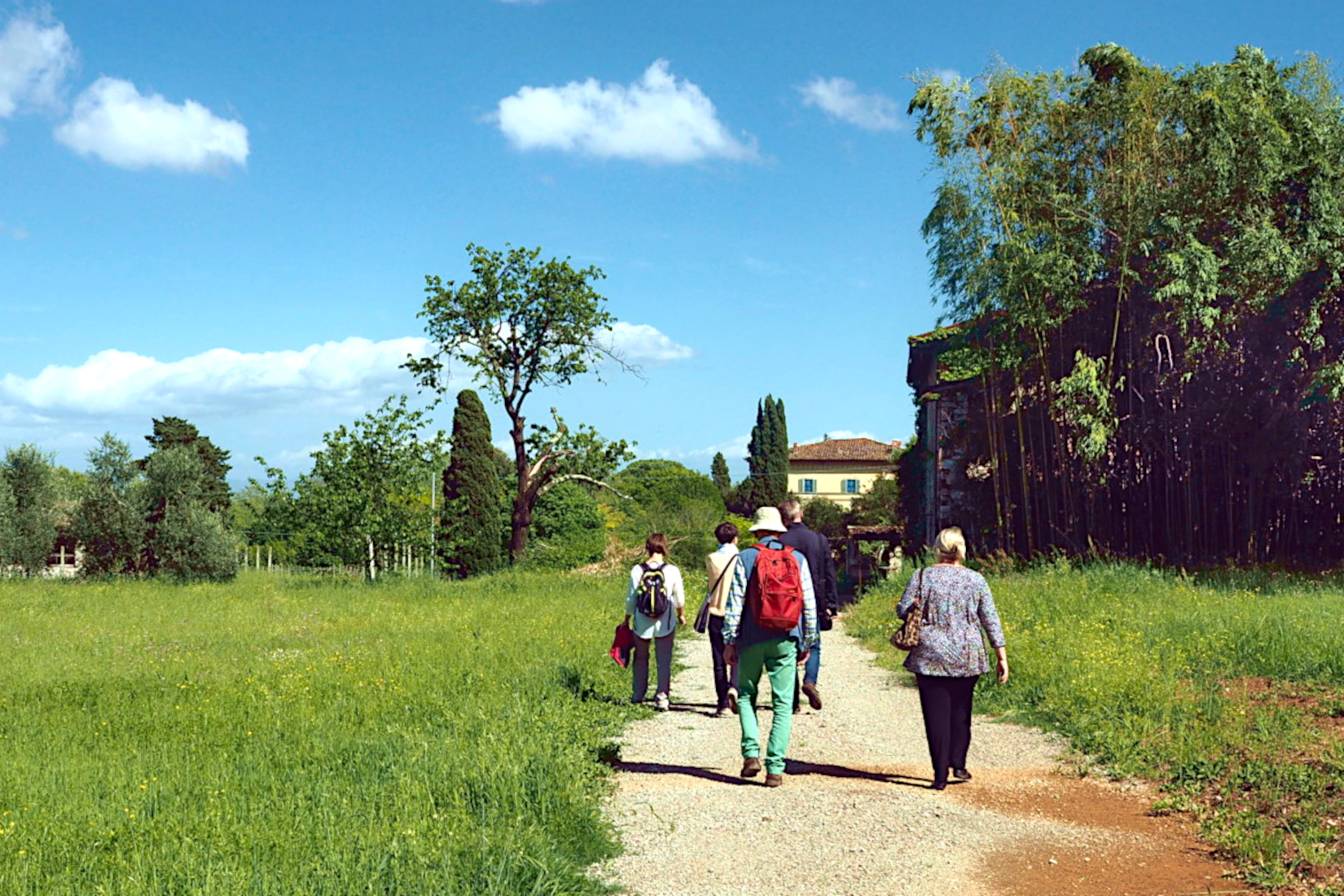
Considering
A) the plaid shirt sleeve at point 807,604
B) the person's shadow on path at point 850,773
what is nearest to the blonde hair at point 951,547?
the plaid shirt sleeve at point 807,604

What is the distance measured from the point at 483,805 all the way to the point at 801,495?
89.2m

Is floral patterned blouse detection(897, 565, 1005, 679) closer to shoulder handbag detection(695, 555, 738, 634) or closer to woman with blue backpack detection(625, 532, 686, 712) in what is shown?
shoulder handbag detection(695, 555, 738, 634)

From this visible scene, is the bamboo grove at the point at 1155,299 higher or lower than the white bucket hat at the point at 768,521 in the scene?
higher

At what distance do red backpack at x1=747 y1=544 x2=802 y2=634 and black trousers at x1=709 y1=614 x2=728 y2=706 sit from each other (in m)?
2.11

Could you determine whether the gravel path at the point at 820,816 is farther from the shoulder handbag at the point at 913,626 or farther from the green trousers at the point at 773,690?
the shoulder handbag at the point at 913,626

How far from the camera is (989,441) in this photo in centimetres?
2670

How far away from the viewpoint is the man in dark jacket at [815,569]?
9.97 meters

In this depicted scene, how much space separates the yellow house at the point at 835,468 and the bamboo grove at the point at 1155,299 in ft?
230

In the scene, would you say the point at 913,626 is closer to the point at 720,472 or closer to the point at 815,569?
the point at 815,569

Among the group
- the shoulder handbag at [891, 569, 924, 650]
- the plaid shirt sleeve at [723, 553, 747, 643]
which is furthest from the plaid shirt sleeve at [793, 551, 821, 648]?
the shoulder handbag at [891, 569, 924, 650]

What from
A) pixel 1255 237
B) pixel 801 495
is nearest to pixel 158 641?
pixel 1255 237

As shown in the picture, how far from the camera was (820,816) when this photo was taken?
6.60m

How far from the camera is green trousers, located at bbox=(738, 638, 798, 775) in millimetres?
7391

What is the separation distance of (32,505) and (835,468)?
72018mm
